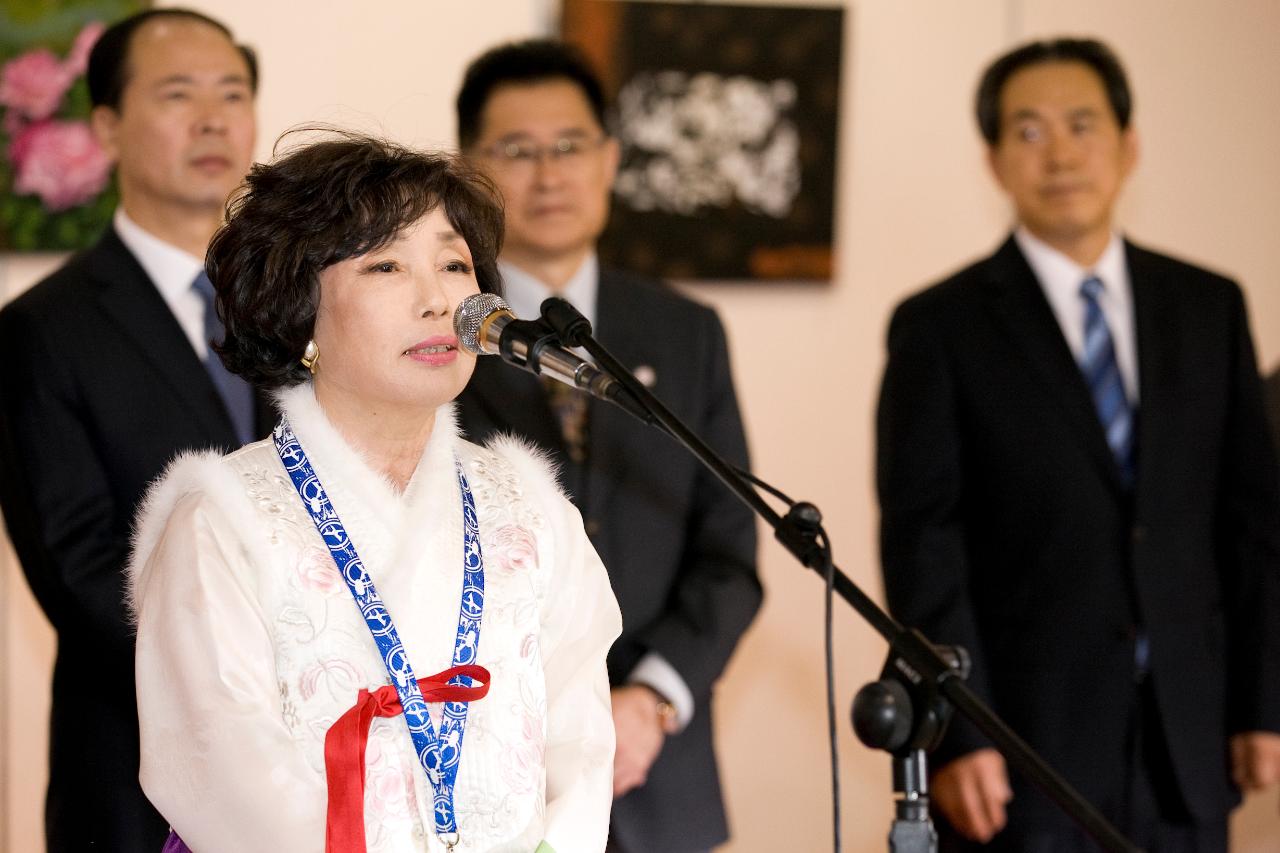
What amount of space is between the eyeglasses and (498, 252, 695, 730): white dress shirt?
0.60ft

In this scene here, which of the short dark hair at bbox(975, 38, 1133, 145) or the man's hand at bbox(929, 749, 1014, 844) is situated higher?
the short dark hair at bbox(975, 38, 1133, 145)

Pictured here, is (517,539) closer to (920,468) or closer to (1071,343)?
(920,468)

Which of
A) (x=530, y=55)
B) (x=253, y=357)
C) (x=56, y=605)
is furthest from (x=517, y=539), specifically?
(x=530, y=55)

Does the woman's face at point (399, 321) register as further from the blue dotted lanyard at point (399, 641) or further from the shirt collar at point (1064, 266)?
the shirt collar at point (1064, 266)

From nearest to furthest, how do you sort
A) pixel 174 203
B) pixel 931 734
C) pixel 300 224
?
pixel 931 734
pixel 300 224
pixel 174 203

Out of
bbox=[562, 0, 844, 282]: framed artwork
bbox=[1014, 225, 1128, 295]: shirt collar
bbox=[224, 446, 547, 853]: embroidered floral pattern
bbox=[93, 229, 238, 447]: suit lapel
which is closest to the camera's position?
bbox=[224, 446, 547, 853]: embroidered floral pattern

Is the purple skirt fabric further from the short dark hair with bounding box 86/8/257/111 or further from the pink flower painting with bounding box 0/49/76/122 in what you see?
the pink flower painting with bounding box 0/49/76/122

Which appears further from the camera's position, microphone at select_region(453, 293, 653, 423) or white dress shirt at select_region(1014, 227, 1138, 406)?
white dress shirt at select_region(1014, 227, 1138, 406)

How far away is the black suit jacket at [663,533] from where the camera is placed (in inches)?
105

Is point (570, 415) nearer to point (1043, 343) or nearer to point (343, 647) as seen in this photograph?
point (1043, 343)

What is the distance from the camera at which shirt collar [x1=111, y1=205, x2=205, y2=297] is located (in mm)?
2594

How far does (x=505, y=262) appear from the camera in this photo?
288 centimetres

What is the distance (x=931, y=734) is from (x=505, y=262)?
1.62 meters

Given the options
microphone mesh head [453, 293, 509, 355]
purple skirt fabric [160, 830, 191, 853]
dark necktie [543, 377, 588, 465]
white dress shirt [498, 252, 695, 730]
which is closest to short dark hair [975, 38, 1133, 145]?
white dress shirt [498, 252, 695, 730]
